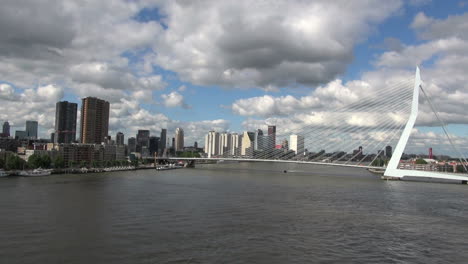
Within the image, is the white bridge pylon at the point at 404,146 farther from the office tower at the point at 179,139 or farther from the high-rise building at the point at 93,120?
the office tower at the point at 179,139

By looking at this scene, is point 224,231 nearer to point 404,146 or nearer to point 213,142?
point 404,146

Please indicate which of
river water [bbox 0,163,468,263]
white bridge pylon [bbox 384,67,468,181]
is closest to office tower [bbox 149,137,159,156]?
white bridge pylon [bbox 384,67,468,181]

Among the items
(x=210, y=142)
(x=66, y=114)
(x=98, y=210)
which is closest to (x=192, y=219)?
(x=98, y=210)

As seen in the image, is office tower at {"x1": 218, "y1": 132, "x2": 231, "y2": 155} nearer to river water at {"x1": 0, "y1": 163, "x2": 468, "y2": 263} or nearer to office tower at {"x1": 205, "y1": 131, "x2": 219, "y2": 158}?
office tower at {"x1": 205, "y1": 131, "x2": 219, "y2": 158}

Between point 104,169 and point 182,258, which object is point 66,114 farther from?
point 182,258

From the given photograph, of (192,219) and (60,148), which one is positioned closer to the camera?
(192,219)

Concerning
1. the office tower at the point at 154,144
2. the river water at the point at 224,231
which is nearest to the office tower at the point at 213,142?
the office tower at the point at 154,144

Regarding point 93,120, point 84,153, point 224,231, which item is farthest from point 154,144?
Answer: point 224,231
